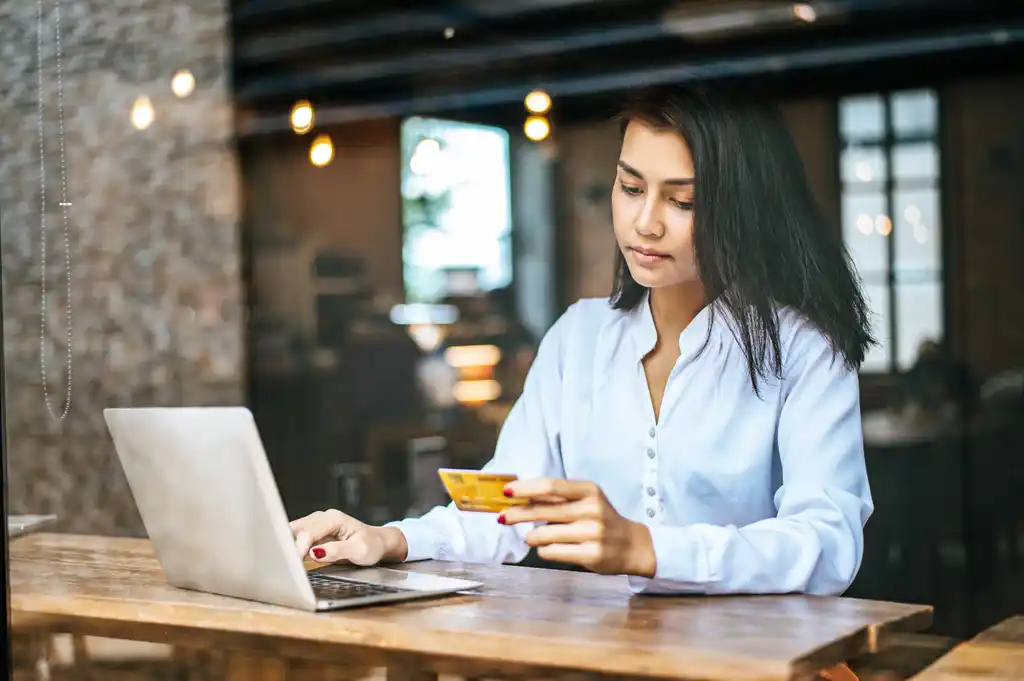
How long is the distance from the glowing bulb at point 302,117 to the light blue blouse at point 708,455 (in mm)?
1076

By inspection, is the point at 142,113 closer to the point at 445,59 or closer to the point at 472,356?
the point at 445,59

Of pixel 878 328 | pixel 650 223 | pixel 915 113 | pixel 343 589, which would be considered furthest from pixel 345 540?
pixel 915 113

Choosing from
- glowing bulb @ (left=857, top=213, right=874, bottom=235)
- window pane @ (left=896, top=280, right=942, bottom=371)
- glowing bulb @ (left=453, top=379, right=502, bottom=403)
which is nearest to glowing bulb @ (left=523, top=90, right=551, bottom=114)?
glowing bulb @ (left=453, top=379, right=502, bottom=403)

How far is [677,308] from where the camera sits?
2318 mm

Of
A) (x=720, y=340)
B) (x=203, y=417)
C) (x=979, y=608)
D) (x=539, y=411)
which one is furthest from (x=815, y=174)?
(x=203, y=417)

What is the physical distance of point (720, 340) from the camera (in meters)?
2.28

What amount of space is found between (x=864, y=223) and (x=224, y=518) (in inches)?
52.7

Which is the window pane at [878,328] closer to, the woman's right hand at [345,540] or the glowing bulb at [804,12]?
the glowing bulb at [804,12]

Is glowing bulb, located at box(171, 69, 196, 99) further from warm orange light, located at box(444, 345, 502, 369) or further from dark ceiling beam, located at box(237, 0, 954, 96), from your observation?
warm orange light, located at box(444, 345, 502, 369)

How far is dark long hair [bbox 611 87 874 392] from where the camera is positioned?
2.27 metres

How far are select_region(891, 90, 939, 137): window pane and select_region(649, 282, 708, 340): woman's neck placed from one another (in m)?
0.59

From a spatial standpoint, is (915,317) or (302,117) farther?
(302,117)

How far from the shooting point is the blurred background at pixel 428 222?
2.53 meters

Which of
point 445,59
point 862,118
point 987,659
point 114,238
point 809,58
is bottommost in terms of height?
point 987,659
